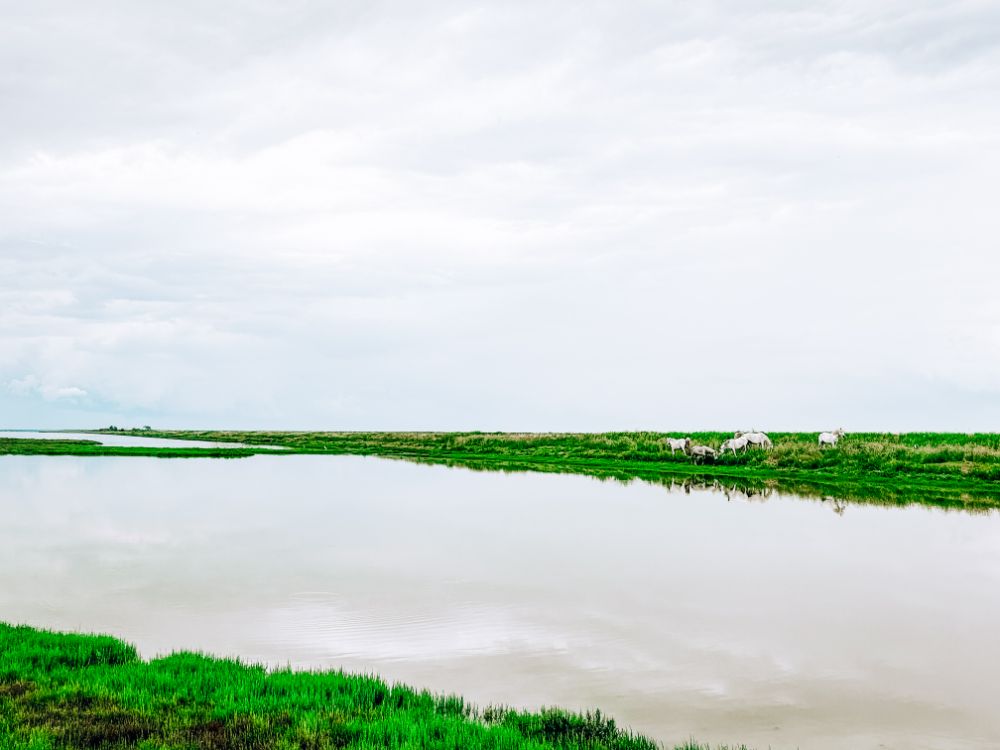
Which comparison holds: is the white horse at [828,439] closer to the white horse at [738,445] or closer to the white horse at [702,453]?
the white horse at [738,445]

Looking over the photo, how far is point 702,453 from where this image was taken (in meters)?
45.5

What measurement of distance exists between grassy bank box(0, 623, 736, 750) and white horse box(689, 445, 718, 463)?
131 ft

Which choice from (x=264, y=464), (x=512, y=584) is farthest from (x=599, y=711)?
(x=264, y=464)

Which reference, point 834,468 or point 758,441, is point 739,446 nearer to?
point 758,441

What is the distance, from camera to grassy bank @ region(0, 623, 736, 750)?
20.4 feet

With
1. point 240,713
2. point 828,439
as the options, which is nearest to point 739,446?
point 828,439

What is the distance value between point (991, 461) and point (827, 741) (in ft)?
114

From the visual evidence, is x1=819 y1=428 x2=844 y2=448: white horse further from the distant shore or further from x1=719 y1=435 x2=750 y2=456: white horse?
x1=719 y1=435 x2=750 y2=456: white horse

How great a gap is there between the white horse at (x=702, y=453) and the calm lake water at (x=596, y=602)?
2104cm

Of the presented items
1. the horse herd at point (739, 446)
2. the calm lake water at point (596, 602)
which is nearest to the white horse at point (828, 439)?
the horse herd at point (739, 446)

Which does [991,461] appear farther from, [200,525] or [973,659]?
[200,525]

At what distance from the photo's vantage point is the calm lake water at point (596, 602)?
25.5ft

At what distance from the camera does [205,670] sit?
7906 mm

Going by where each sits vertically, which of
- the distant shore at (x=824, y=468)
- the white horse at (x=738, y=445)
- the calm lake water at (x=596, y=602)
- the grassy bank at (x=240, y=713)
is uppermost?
the white horse at (x=738, y=445)
